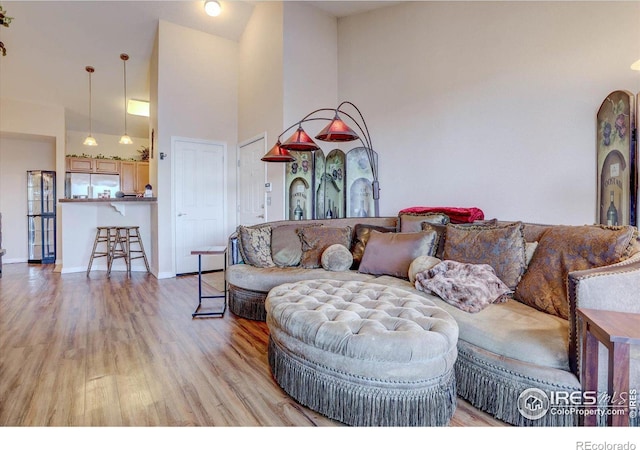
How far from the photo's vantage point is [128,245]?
5016 mm

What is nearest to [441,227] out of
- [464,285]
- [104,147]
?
[464,285]

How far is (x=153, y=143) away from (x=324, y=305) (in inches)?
182

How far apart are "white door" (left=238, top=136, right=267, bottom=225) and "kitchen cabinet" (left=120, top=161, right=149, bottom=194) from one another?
361cm

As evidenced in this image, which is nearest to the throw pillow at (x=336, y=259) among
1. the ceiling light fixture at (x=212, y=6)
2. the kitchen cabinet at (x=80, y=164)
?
the ceiling light fixture at (x=212, y=6)

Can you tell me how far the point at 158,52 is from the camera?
472cm

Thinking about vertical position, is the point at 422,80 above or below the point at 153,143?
above

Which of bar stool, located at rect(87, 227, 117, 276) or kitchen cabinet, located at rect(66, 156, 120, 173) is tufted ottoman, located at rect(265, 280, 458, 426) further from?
kitchen cabinet, located at rect(66, 156, 120, 173)

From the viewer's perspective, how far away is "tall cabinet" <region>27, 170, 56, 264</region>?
6.32m

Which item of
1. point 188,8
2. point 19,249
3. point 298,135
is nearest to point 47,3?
point 188,8

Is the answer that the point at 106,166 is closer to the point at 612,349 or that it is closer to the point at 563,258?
the point at 563,258

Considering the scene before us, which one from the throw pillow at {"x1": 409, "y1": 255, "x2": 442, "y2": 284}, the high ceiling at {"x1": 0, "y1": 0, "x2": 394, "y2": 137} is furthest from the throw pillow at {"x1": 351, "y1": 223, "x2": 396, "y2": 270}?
the high ceiling at {"x1": 0, "y1": 0, "x2": 394, "y2": 137}

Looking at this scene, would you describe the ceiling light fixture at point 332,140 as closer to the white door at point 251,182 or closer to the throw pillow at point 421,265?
the white door at point 251,182

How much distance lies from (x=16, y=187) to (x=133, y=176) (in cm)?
203

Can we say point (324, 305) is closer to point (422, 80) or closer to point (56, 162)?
point (422, 80)
